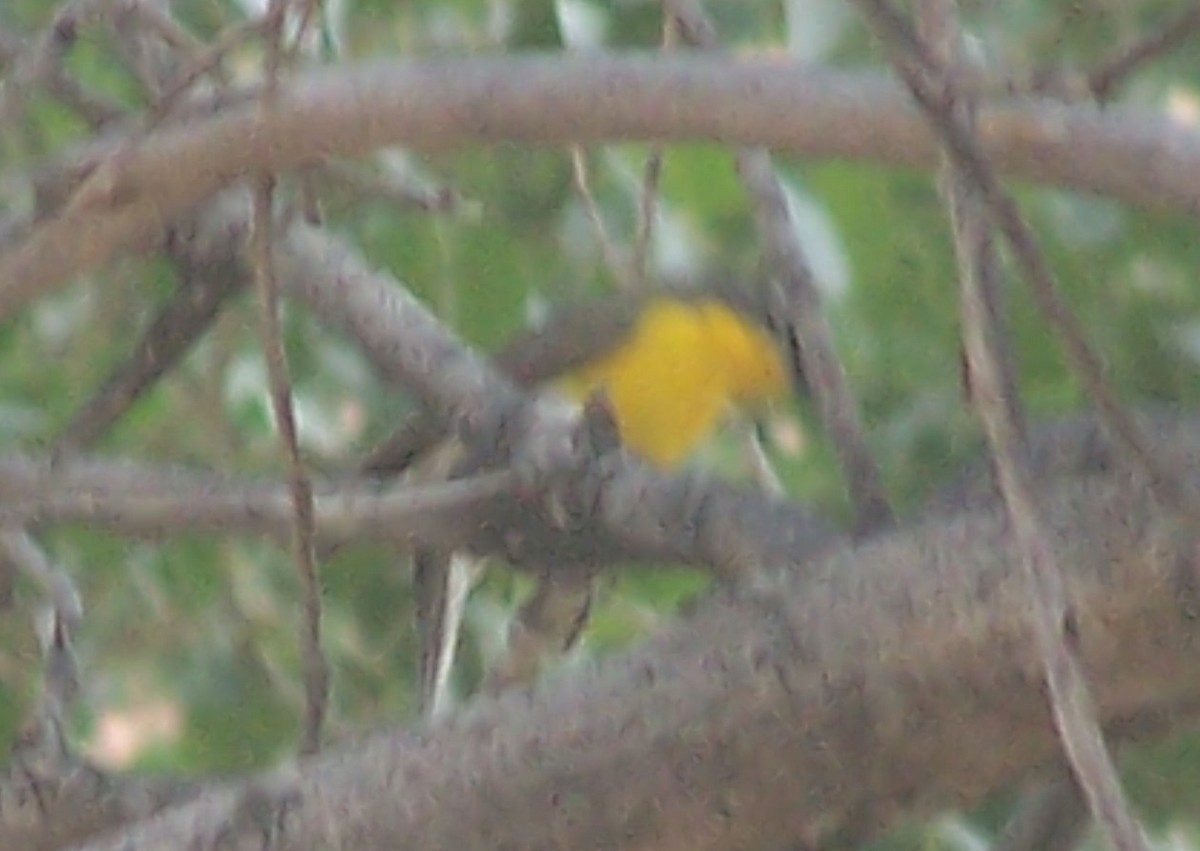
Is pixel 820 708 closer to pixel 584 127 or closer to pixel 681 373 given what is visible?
pixel 584 127

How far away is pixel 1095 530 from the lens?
559 millimetres

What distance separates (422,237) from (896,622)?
2.22 ft

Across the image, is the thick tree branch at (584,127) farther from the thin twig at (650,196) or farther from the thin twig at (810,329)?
the thin twig at (650,196)

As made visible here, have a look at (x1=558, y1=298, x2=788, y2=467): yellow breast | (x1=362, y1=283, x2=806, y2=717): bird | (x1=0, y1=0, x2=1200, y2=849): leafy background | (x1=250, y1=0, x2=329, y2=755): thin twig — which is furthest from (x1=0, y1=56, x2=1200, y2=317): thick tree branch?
(x1=558, y1=298, x2=788, y2=467): yellow breast

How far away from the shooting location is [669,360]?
6.25 feet

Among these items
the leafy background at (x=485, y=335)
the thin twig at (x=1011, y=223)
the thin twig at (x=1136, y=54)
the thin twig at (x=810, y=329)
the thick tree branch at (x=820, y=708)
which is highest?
the thin twig at (x=1011, y=223)

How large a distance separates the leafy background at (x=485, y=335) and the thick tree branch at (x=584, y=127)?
0.29 m

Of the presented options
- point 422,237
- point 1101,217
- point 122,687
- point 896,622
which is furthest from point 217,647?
point 896,622

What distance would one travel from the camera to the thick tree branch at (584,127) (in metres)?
0.56

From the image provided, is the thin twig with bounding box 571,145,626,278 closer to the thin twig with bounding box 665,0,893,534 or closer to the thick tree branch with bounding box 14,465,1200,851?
the thin twig with bounding box 665,0,893,534

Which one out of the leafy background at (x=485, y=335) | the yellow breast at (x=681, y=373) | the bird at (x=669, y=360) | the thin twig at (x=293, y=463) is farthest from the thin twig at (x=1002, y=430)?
the yellow breast at (x=681, y=373)

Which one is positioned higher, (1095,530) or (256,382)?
(1095,530)

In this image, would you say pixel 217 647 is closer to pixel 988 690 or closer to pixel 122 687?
pixel 122 687

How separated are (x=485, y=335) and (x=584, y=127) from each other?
0.57 metres
